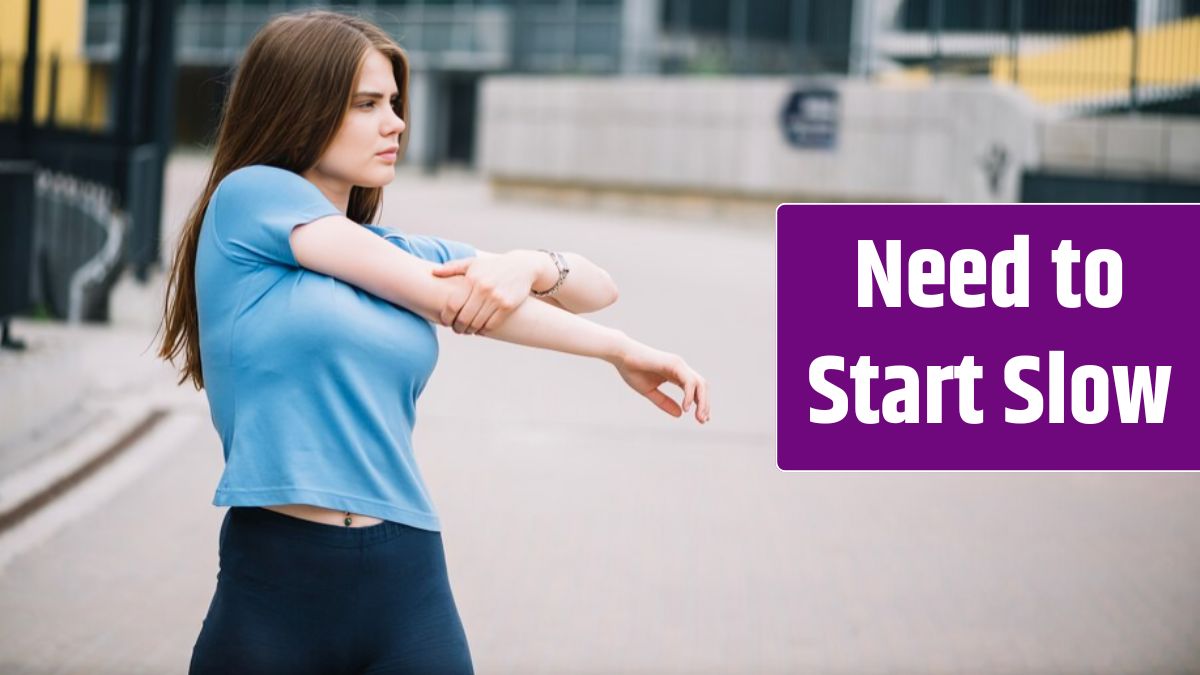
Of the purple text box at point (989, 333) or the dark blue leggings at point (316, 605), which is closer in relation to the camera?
the dark blue leggings at point (316, 605)

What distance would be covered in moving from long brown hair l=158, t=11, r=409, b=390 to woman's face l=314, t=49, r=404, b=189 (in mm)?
21

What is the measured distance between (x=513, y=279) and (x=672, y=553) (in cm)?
439

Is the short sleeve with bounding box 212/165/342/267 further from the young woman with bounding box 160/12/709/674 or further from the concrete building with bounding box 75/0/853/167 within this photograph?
the concrete building with bounding box 75/0/853/167

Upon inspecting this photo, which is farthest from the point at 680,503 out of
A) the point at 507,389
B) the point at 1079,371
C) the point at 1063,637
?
the point at 1079,371

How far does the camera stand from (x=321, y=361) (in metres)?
2.67

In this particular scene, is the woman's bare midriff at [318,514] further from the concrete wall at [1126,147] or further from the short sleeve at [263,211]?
the concrete wall at [1126,147]

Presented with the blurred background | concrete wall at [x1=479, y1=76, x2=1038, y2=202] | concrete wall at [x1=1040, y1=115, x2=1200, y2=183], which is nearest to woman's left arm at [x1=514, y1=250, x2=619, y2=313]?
the blurred background

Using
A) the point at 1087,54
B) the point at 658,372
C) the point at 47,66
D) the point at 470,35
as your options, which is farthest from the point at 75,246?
the point at 470,35

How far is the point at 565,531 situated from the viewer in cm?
741

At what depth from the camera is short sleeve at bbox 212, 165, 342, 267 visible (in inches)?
107

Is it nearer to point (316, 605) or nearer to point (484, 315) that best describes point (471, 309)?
point (484, 315)

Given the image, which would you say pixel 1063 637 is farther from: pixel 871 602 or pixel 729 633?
pixel 729 633

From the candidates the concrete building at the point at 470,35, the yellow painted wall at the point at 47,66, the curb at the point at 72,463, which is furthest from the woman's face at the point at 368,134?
the concrete building at the point at 470,35

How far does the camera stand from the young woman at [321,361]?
2691 mm
